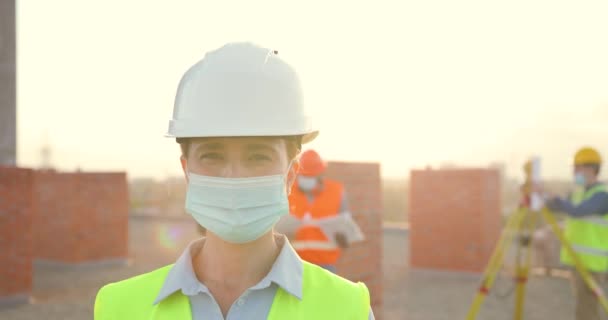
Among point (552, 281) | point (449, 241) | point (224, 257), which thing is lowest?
point (552, 281)

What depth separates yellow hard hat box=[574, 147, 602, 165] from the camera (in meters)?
6.05

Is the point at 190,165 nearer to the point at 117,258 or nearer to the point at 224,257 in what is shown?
the point at 224,257

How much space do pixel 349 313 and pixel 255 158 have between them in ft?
1.67

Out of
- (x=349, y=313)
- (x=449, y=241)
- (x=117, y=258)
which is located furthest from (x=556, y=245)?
(x=349, y=313)

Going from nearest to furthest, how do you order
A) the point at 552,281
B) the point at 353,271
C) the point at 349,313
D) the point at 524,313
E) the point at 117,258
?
the point at 349,313 < the point at 353,271 < the point at 524,313 < the point at 552,281 < the point at 117,258

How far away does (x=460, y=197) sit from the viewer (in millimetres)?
10938

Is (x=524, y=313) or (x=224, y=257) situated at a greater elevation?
(x=224, y=257)

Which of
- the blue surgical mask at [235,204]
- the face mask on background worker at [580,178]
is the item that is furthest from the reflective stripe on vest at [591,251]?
the blue surgical mask at [235,204]

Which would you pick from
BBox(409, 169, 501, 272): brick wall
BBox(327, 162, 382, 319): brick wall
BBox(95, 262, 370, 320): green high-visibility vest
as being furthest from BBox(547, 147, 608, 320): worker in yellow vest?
BBox(95, 262, 370, 320): green high-visibility vest

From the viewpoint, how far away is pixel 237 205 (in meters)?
1.67

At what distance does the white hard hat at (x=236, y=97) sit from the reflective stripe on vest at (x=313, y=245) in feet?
11.2

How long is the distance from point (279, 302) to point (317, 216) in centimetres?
358

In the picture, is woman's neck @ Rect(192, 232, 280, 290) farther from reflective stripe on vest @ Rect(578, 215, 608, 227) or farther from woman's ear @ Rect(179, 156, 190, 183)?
reflective stripe on vest @ Rect(578, 215, 608, 227)

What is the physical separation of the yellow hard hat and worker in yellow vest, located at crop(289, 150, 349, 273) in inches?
109
